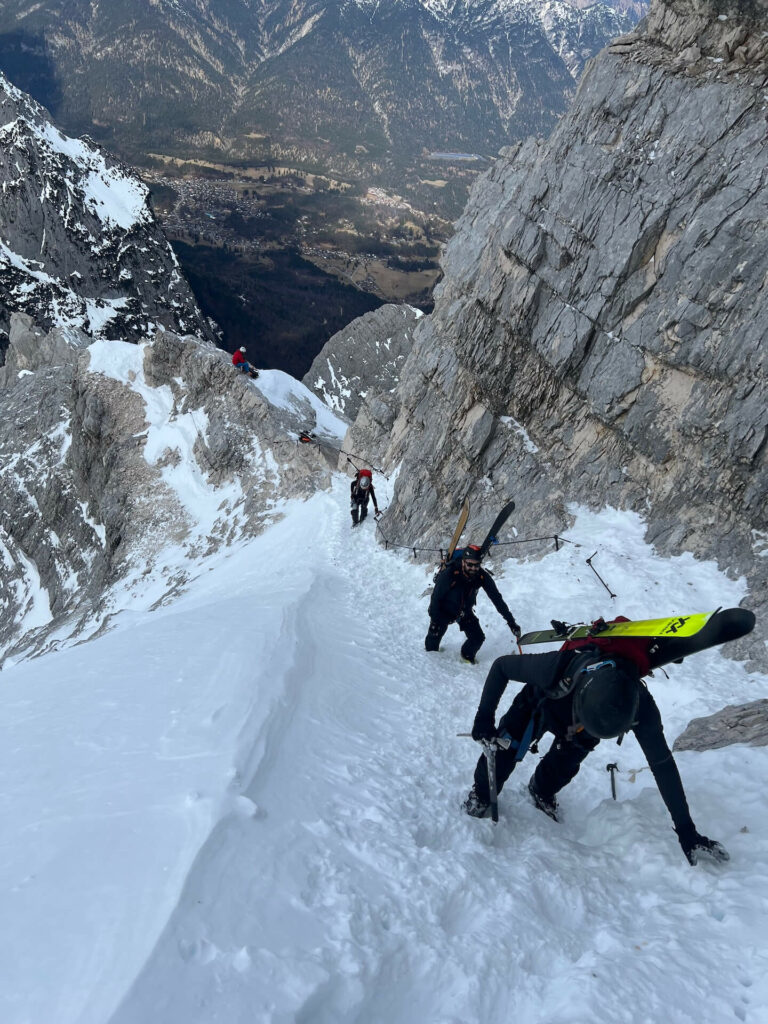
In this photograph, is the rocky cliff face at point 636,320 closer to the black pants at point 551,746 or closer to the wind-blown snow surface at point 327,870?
the black pants at point 551,746

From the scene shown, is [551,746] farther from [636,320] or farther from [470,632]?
[636,320]

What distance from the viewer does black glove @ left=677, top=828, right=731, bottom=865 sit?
514 cm

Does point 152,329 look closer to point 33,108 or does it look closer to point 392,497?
point 33,108

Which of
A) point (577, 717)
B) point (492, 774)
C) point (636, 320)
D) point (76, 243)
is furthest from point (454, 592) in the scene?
point (76, 243)

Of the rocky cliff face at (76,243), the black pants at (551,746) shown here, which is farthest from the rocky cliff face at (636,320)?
the rocky cliff face at (76,243)

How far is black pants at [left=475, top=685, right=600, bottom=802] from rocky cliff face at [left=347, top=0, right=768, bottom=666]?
689cm

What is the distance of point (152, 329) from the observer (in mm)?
169125

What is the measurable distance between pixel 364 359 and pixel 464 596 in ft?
256

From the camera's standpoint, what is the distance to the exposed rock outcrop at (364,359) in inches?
3300

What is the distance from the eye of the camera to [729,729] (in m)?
7.82

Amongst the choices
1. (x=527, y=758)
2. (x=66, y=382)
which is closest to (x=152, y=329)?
(x=66, y=382)

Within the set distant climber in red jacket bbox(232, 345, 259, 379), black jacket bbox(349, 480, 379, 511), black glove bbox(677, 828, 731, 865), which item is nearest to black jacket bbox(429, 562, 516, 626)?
black glove bbox(677, 828, 731, 865)

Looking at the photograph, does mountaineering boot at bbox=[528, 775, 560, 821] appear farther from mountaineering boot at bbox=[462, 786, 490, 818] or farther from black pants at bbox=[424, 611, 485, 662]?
black pants at bbox=[424, 611, 485, 662]

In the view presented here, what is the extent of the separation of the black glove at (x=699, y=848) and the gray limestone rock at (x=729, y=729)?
238cm
